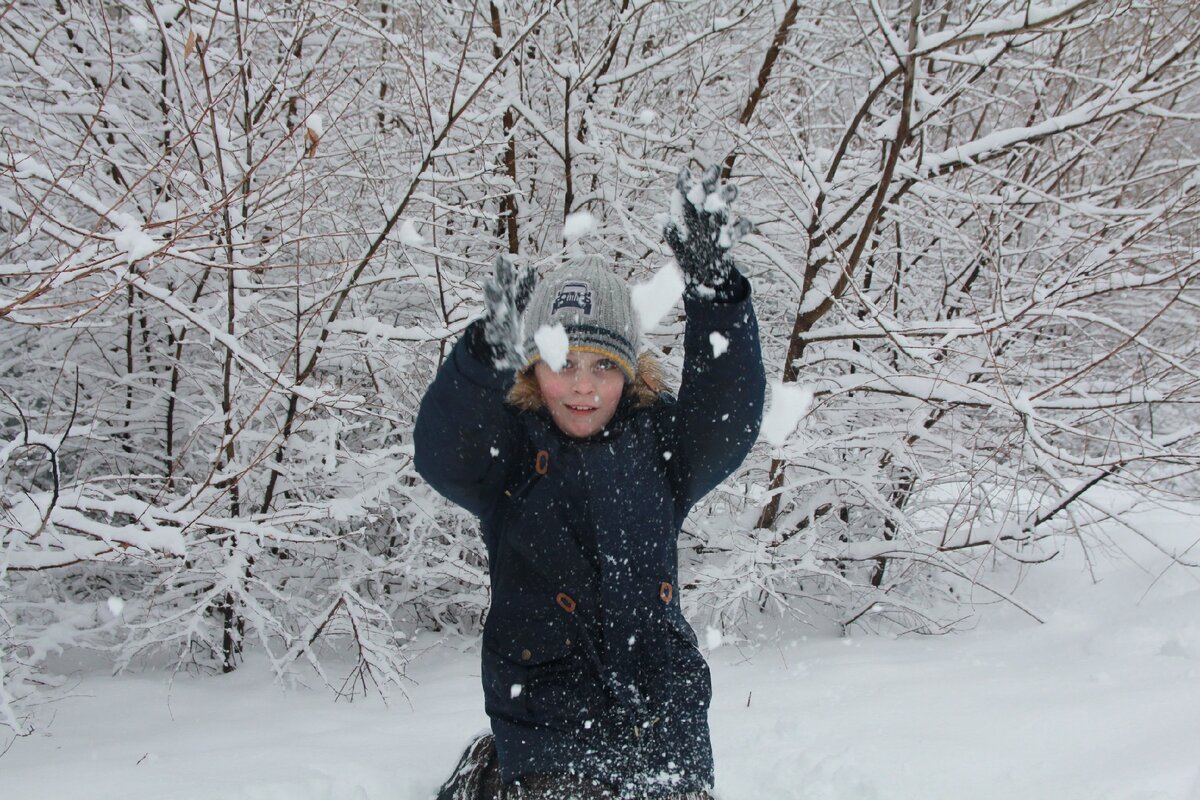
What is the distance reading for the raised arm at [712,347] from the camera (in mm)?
1523

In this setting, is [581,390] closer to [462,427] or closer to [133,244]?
[462,427]

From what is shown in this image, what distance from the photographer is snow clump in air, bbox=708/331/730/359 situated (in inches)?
64.4

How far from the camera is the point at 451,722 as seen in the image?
290 centimetres

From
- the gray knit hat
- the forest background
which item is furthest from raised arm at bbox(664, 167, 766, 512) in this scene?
the forest background

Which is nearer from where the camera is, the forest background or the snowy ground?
the snowy ground

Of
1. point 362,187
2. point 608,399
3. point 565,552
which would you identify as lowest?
point 565,552

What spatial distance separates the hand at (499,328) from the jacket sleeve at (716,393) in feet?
1.23

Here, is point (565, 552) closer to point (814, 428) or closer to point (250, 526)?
point (250, 526)

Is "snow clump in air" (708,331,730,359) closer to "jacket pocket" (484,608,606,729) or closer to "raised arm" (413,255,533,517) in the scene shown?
"raised arm" (413,255,533,517)

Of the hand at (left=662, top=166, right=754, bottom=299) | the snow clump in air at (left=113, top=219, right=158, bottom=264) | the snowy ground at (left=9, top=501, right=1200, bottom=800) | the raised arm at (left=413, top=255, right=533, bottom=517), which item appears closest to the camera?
the hand at (left=662, top=166, right=754, bottom=299)

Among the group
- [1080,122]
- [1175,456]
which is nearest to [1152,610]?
[1175,456]

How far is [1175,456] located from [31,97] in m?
5.23

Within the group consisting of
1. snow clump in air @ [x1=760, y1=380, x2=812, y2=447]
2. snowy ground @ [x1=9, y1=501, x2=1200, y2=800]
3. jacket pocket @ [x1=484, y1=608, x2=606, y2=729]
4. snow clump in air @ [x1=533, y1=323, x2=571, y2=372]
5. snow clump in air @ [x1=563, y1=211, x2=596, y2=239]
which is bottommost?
snowy ground @ [x1=9, y1=501, x2=1200, y2=800]

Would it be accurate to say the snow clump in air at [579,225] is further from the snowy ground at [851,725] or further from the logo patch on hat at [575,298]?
the snowy ground at [851,725]
